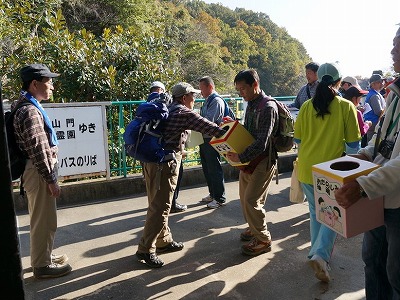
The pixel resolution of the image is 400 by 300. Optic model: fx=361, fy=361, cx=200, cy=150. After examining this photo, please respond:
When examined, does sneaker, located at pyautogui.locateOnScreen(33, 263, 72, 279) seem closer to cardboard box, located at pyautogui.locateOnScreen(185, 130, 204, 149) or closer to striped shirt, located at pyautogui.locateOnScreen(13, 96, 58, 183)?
striped shirt, located at pyautogui.locateOnScreen(13, 96, 58, 183)

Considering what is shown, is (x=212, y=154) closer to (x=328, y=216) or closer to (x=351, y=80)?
(x=351, y=80)

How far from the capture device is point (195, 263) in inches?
135

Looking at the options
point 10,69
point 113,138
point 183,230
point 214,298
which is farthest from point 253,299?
point 10,69

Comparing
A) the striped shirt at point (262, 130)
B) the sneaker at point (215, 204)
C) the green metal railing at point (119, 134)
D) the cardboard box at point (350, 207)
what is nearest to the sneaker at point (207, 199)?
the sneaker at point (215, 204)

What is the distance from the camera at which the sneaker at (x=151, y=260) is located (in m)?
3.33

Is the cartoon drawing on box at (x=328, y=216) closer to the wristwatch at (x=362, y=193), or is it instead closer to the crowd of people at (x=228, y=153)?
the wristwatch at (x=362, y=193)

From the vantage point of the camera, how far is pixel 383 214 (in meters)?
1.92

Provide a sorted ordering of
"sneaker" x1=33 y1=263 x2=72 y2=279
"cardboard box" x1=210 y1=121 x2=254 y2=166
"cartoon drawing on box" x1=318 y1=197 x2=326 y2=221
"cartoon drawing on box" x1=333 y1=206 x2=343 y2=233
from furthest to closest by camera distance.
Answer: "cardboard box" x1=210 y1=121 x2=254 y2=166 → "sneaker" x1=33 y1=263 x2=72 y2=279 → "cartoon drawing on box" x1=318 y1=197 x2=326 y2=221 → "cartoon drawing on box" x1=333 y1=206 x2=343 y2=233

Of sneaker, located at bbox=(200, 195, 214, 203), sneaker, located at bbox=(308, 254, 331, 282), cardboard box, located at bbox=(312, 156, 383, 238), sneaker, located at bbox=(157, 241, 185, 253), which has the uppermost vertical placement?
cardboard box, located at bbox=(312, 156, 383, 238)

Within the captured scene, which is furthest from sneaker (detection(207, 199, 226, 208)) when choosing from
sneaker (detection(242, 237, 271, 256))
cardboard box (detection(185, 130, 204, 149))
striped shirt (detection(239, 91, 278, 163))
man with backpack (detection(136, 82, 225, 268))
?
striped shirt (detection(239, 91, 278, 163))

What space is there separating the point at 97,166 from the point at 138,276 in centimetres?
269

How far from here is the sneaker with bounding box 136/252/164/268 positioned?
333 centimetres

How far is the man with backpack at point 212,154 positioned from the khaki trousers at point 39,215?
234 cm

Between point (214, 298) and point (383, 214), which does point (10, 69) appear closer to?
point (214, 298)
